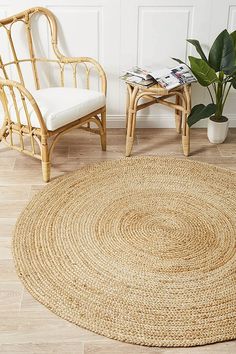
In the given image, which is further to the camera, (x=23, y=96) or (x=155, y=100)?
(x=155, y=100)

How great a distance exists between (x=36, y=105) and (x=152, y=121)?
1.20 meters

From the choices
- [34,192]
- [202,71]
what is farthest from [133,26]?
[34,192]

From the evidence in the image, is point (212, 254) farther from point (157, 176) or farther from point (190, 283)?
point (157, 176)

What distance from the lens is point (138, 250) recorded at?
255 centimetres

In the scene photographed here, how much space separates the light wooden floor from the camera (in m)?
2.02

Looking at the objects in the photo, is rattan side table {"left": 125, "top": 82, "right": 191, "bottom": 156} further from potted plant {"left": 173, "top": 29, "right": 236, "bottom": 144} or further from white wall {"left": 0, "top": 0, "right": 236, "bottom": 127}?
white wall {"left": 0, "top": 0, "right": 236, "bottom": 127}

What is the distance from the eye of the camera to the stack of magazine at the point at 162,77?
3.25 meters

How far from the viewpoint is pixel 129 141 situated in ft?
11.1

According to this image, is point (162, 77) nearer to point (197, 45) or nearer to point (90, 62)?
point (197, 45)

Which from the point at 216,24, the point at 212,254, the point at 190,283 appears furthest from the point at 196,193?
the point at 216,24

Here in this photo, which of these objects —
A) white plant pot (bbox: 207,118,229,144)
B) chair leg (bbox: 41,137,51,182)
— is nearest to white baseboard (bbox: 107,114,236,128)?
white plant pot (bbox: 207,118,229,144)

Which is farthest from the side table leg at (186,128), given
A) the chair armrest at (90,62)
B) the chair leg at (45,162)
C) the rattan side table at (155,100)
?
the chair leg at (45,162)

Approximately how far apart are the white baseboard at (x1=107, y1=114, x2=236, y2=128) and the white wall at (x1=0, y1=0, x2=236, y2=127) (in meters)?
0.29

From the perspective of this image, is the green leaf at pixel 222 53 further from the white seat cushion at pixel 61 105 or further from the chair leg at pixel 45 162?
the chair leg at pixel 45 162
